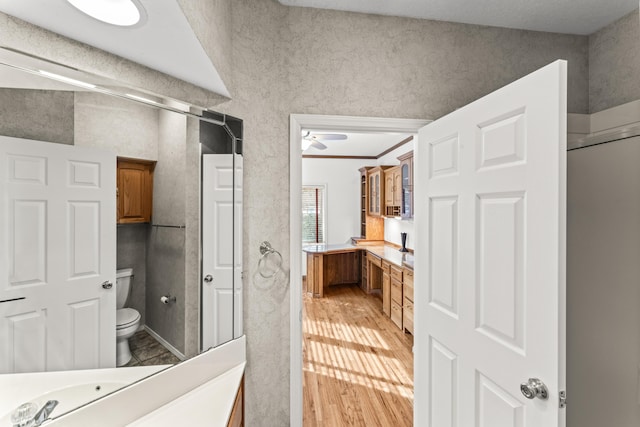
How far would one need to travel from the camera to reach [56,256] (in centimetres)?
86

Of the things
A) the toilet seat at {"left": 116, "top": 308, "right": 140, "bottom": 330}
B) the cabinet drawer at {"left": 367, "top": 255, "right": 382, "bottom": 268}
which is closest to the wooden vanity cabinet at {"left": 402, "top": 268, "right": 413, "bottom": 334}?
the cabinet drawer at {"left": 367, "top": 255, "right": 382, "bottom": 268}

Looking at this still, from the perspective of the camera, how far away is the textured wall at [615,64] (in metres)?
1.56

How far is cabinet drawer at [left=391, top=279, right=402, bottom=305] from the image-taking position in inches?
142

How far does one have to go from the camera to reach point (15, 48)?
80 cm

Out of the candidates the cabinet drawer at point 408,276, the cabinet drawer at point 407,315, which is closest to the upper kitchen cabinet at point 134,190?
the cabinet drawer at point 408,276

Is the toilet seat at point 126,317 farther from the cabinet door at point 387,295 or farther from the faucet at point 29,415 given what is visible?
the cabinet door at point 387,295

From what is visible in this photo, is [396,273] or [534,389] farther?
[396,273]

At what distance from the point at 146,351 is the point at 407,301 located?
288 centimetres

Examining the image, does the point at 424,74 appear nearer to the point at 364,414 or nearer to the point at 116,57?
the point at 116,57

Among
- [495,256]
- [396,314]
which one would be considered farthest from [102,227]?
[396,314]

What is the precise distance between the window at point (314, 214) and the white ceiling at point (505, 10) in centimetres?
482

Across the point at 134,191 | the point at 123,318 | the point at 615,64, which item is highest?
the point at 615,64

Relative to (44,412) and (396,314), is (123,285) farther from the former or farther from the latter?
(396,314)

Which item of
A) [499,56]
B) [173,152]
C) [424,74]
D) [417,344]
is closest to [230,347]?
[173,152]
